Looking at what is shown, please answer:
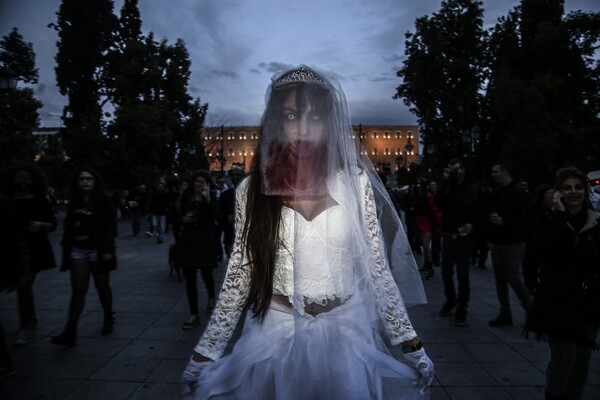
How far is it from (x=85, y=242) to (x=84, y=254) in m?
0.15

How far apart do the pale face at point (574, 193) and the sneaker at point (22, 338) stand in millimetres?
5647

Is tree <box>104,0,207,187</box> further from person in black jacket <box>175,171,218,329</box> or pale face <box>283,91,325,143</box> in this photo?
pale face <box>283,91,325,143</box>

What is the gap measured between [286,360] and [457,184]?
5119 millimetres

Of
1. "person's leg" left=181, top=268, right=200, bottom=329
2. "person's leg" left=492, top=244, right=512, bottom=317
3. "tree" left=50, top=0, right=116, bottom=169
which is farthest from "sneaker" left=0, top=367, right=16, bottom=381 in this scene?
"tree" left=50, top=0, right=116, bottom=169

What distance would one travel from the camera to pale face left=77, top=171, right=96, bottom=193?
195 inches

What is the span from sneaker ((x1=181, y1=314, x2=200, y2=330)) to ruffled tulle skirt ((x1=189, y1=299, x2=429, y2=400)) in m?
3.87

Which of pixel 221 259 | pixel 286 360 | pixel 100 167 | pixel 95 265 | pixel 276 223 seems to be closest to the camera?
pixel 286 360

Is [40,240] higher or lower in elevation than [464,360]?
higher

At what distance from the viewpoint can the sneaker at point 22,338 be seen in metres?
4.67

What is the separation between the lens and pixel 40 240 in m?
5.18

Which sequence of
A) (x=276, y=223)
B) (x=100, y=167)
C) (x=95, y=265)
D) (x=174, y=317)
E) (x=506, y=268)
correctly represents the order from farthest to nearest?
(x=100, y=167), (x=174, y=317), (x=506, y=268), (x=95, y=265), (x=276, y=223)

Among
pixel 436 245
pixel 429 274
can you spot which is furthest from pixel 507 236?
pixel 436 245

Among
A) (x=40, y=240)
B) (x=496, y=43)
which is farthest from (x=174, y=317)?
(x=496, y=43)

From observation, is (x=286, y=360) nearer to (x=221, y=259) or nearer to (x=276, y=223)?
(x=276, y=223)
